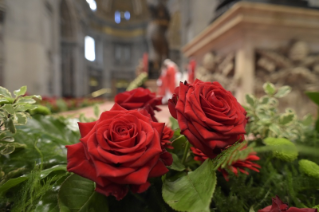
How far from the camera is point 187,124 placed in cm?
28

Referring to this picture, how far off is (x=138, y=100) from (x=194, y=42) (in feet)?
6.09

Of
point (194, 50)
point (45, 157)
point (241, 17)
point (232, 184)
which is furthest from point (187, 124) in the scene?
point (194, 50)

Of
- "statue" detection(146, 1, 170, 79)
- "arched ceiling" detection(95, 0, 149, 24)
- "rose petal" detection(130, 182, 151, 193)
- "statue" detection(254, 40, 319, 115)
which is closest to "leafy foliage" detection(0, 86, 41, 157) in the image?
"rose petal" detection(130, 182, 151, 193)

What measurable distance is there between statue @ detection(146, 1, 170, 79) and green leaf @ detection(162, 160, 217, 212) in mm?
4820

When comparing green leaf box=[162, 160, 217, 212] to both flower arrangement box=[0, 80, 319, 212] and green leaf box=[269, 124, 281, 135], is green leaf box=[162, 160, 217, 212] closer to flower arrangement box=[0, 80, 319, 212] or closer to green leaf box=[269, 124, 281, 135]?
flower arrangement box=[0, 80, 319, 212]

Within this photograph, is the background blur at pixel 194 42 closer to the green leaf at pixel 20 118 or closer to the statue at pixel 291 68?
the statue at pixel 291 68

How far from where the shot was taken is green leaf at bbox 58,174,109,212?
289mm

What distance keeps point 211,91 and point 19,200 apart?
377mm

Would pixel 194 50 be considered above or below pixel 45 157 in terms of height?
above

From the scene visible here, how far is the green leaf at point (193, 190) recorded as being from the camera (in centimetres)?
24

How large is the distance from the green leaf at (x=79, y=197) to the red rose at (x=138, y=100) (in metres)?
0.17

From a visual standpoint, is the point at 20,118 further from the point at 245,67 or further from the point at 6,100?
the point at 245,67

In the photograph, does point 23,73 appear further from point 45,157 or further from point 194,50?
point 45,157

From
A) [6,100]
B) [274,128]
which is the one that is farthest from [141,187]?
[274,128]
